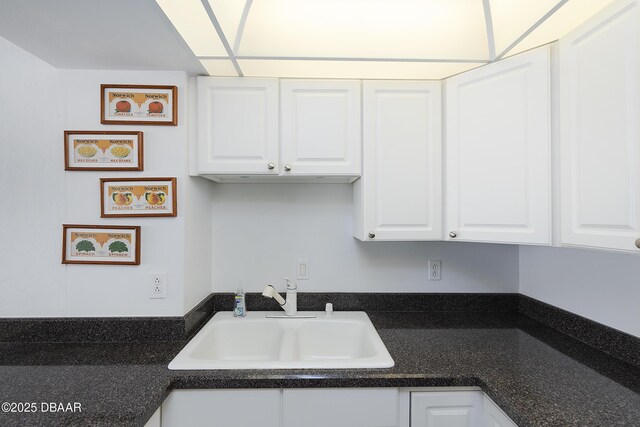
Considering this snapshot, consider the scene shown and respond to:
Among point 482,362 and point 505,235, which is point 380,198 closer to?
point 505,235

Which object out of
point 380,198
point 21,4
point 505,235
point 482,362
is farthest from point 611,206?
point 21,4

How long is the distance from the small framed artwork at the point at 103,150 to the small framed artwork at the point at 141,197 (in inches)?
2.6

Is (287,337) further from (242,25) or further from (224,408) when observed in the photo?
(242,25)

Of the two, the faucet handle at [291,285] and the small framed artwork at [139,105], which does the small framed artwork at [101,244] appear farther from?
the faucet handle at [291,285]

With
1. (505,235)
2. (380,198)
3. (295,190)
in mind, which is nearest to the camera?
(505,235)

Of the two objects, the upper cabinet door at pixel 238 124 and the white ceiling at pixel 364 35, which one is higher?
the white ceiling at pixel 364 35

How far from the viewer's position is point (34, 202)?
143cm

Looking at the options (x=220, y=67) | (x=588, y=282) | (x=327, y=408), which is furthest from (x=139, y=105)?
(x=588, y=282)

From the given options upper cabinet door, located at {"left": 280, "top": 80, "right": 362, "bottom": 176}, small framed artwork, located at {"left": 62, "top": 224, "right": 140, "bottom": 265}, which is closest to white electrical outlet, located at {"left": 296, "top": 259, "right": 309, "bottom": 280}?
upper cabinet door, located at {"left": 280, "top": 80, "right": 362, "bottom": 176}

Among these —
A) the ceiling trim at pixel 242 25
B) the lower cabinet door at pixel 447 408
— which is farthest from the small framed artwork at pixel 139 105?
the lower cabinet door at pixel 447 408

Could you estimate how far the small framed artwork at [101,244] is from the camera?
4.64 ft

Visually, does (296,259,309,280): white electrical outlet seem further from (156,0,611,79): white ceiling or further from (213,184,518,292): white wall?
(156,0,611,79): white ceiling

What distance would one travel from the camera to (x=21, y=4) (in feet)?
3.32

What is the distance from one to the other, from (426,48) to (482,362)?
4.20 ft
